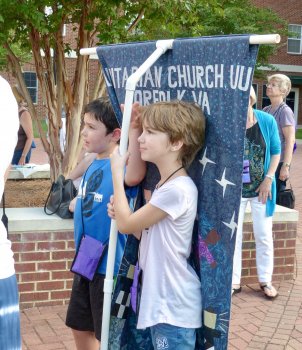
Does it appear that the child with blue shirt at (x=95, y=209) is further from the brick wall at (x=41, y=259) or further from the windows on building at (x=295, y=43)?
the windows on building at (x=295, y=43)

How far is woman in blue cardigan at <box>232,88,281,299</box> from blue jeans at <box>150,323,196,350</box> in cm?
229

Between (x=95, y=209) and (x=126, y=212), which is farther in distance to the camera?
(x=95, y=209)

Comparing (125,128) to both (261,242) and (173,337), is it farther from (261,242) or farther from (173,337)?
(261,242)

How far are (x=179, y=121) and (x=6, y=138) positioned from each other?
74cm

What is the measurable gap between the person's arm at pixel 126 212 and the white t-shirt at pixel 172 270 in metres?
0.04

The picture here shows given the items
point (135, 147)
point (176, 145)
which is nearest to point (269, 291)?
point (135, 147)

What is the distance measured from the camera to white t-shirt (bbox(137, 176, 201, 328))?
2.37 metres

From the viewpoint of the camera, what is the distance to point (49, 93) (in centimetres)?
666

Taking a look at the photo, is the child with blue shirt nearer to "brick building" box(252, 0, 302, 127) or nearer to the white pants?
the white pants

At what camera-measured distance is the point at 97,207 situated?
2.89m

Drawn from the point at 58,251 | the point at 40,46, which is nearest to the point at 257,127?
the point at 58,251

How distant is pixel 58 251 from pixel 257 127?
188 centimetres

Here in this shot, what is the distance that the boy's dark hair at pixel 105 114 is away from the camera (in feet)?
9.61

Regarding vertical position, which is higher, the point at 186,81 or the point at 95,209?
the point at 186,81
